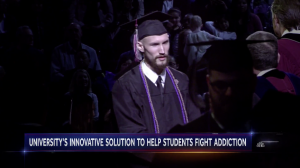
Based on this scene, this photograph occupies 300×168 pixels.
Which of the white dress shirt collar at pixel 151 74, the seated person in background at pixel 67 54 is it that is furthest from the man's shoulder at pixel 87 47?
the white dress shirt collar at pixel 151 74

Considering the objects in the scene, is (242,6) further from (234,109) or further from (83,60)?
(83,60)

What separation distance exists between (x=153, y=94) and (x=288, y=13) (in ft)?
4.09

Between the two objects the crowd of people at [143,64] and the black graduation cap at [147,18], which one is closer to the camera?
the crowd of people at [143,64]

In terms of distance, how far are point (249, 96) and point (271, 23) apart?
0.69 m

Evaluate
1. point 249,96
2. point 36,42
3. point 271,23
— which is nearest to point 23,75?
point 36,42

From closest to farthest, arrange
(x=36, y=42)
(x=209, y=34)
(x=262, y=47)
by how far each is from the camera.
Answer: (x=262, y=47)
(x=209, y=34)
(x=36, y=42)

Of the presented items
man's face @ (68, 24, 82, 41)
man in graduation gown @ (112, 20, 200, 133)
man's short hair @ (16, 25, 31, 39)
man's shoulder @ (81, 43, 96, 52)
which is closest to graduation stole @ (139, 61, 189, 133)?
man in graduation gown @ (112, 20, 200, 133)

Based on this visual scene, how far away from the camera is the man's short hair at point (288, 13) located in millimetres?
3314

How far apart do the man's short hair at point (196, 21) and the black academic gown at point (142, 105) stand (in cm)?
57

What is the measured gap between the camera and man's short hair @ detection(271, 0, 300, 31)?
10.9 ft

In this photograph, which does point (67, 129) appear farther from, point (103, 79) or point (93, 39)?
point (93, 39)

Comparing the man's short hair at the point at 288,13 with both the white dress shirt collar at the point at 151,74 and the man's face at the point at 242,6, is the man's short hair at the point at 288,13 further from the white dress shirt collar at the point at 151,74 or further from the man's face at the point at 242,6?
the white dress shirt collar at the point at 151,74

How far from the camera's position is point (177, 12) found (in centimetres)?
A: 374

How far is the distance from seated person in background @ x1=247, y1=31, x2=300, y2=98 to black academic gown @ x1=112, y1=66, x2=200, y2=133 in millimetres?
565
